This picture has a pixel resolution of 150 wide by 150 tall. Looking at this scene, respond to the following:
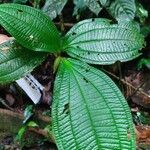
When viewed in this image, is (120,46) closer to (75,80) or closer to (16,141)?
Answer: (75,80)

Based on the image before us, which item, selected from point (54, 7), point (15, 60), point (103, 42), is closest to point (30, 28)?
point (15, 60)

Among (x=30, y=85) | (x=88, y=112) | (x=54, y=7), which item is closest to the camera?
(x=88, y=112)

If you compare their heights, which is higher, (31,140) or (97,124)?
(97,124)

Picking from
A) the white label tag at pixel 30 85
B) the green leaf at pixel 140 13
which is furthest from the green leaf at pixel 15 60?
the green leaf at pixel 140 13

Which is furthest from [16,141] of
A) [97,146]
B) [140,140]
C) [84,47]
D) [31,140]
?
[97,146]

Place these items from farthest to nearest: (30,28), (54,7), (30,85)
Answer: (54,7) < (30,85) < (30,28)

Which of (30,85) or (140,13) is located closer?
(30,85)

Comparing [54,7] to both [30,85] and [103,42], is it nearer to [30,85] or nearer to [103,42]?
[30,85]
